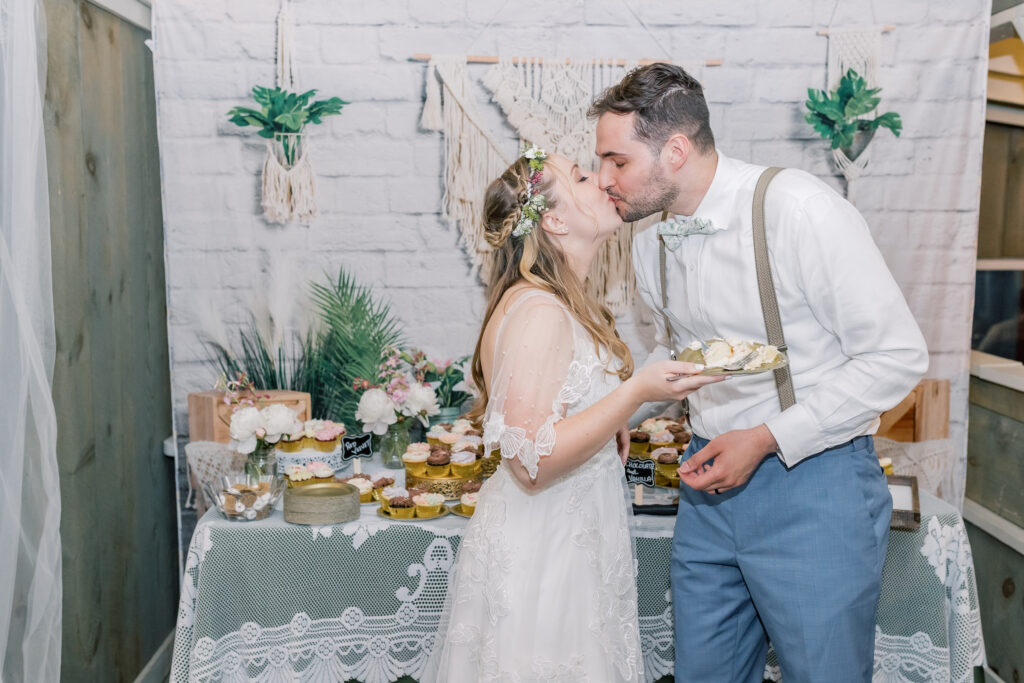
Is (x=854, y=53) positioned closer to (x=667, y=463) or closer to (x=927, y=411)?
(x=927, y=411)

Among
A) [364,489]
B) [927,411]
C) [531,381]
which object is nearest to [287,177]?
[364,489]

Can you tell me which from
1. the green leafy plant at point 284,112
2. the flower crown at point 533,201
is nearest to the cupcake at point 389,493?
the flower crown at point 533,201

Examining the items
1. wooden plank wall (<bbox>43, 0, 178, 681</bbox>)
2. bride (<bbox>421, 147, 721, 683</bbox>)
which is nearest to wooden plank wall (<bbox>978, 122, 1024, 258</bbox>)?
bride (<bbox>421, 147, 721, 683</bbox>)

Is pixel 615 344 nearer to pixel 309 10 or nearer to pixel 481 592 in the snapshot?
pixel 481 592

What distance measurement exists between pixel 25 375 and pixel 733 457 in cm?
134

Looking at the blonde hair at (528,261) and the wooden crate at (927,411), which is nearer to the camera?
the blonde hair at (528,261)

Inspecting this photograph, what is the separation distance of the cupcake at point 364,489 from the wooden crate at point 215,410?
535mm

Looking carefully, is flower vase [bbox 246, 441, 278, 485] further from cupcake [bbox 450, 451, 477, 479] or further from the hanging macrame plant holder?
the hanging macrame plant holder

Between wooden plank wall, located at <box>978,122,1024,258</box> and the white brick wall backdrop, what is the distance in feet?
1.47

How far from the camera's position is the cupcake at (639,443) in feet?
8.46

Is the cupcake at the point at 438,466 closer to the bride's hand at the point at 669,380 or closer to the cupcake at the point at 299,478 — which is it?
the cupcake at the point at 299,478

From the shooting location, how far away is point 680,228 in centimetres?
183

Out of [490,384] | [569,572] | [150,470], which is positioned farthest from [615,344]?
[150,470]

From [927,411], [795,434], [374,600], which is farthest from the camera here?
[927,411]
